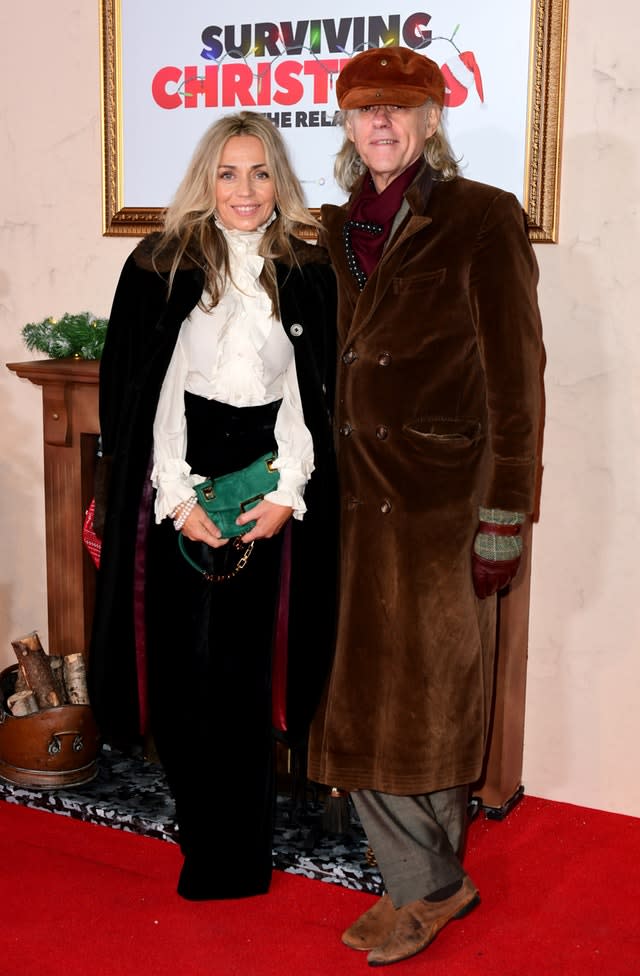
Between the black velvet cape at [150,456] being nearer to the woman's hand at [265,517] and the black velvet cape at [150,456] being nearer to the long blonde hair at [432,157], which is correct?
the woman's hand at [265,517]

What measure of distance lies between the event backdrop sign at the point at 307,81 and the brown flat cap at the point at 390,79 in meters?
0.56

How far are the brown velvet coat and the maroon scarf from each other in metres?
0.03

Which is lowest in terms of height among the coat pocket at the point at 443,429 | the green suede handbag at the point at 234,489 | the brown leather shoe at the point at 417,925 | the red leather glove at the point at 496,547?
the brown leather shoe at the point at 417,925

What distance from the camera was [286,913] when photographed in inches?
102

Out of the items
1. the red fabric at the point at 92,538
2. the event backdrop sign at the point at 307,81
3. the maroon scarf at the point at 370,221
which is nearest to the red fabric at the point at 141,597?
the red fabric at the point at 92,538

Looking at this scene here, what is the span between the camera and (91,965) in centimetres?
238

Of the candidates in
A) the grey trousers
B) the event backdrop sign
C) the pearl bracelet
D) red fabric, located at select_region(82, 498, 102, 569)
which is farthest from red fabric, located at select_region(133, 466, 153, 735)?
the event backdrop sign

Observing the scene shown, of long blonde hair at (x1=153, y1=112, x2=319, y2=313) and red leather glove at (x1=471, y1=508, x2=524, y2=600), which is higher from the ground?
Result: long blonde hair at (x1=153, y1=112, x2=319, y2=313)

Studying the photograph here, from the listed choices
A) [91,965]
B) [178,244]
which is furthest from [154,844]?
[178,244]

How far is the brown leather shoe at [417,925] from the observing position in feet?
7.93

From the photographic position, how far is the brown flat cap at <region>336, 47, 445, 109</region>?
2299 millimetres

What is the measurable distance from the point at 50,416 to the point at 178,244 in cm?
102

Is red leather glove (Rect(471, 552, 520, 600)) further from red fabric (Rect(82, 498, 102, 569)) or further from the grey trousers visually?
red fabric (Rect(82, 498, 102, 569))

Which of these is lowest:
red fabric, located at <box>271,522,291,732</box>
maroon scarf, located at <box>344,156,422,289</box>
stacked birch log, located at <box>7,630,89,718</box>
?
stacked birch log, located at <box>7,630,89,718</box>
